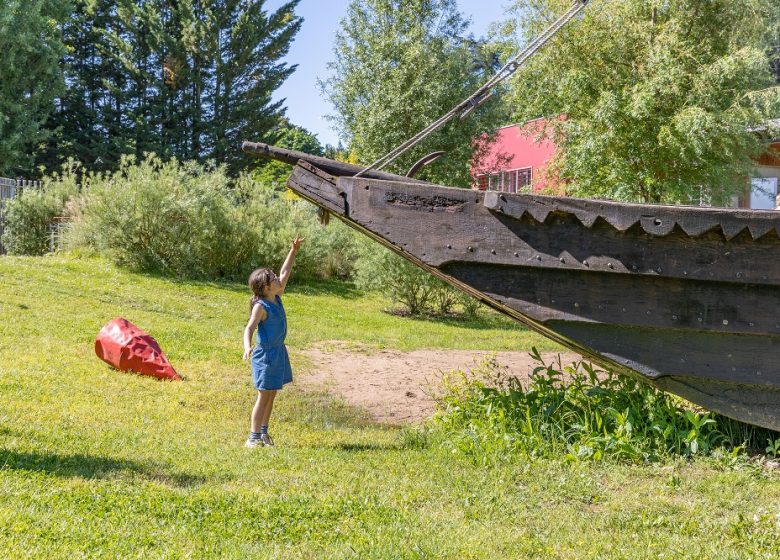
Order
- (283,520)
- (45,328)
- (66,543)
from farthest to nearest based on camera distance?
(45,328) < (283,520) < (66,543)

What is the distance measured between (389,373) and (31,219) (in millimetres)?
14268

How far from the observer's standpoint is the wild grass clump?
540cm

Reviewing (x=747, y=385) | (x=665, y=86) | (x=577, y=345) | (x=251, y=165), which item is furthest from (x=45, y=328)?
(x=251, y=165)

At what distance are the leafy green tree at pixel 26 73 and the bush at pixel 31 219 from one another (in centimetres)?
1018

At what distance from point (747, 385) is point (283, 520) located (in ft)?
10.00

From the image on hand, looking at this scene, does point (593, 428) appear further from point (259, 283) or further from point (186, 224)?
point (186, 224)

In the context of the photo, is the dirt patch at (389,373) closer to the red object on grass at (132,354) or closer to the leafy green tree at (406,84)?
the red object on grass at (132,354)

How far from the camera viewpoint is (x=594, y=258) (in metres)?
5.20

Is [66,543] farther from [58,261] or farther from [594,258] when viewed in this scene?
[58,261]

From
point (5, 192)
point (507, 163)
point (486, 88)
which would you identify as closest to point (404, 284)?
point (507, 163)

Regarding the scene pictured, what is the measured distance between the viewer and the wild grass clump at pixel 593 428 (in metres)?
5.40

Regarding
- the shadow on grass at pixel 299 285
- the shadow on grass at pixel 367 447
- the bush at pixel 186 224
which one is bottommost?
the shadow on grass at pixel 367 447

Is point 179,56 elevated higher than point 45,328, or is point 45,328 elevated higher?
point 179,56

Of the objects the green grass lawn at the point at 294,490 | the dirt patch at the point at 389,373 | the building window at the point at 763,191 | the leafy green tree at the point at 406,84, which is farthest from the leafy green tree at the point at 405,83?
the green grass lawn at the point at 294,490
